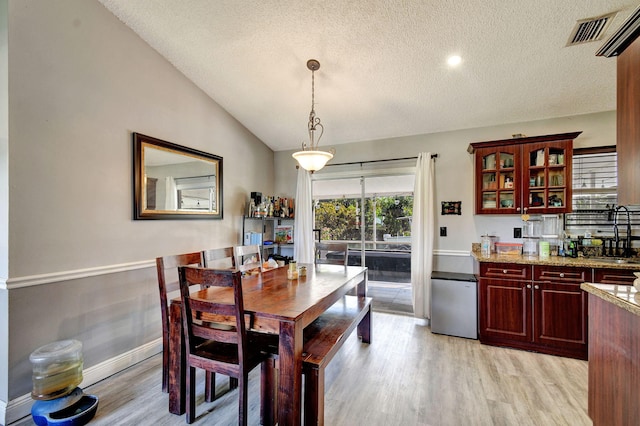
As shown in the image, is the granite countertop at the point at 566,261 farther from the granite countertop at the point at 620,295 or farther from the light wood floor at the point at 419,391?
the granite countertop at the point at 620,295

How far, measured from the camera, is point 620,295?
1490mm

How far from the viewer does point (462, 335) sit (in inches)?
128

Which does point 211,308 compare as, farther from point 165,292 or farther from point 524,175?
point 524,175

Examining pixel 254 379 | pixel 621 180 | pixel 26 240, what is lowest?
pixel 254 379

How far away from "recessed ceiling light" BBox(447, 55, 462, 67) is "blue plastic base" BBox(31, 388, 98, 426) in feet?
13.1

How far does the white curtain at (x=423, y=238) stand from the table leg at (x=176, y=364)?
2963mm

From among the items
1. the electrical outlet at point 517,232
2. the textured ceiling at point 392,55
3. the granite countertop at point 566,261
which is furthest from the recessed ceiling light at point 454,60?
the electrical outlet at point 517,232

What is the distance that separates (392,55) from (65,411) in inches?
149

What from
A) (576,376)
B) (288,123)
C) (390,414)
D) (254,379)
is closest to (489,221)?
(576,376)

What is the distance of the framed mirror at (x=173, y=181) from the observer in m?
2.77

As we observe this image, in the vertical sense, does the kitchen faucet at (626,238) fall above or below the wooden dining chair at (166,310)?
above

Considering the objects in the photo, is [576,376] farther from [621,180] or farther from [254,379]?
[254,379]

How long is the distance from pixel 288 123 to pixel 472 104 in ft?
7.85

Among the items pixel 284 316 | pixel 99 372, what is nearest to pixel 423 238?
pixel 284 316
